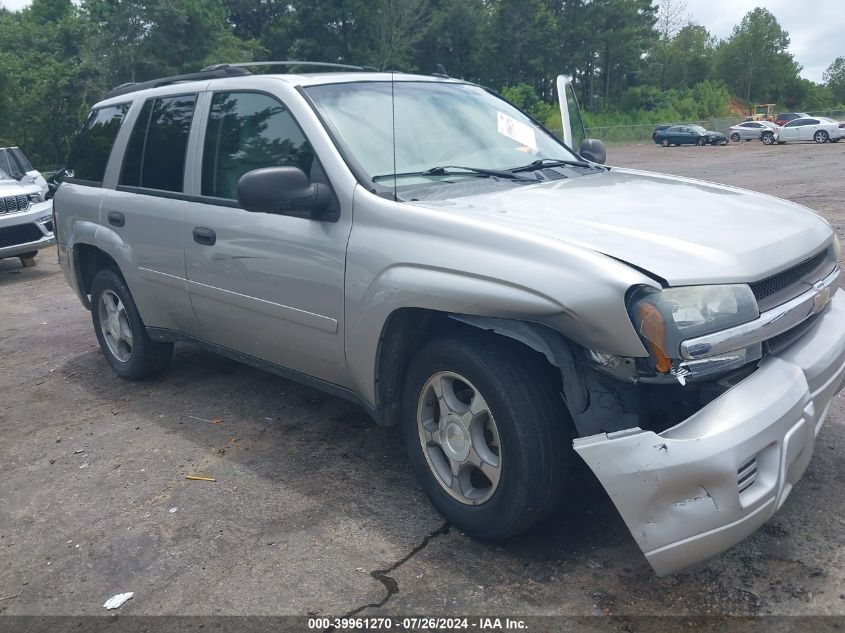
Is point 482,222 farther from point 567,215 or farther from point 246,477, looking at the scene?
point 246,477

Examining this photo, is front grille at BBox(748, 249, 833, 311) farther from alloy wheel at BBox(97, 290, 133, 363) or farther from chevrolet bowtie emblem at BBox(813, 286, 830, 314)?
alloy wheel at BBox(97, 290, 133, 363)

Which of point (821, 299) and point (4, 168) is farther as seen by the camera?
point (4, 168)

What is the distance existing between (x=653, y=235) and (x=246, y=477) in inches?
89.1

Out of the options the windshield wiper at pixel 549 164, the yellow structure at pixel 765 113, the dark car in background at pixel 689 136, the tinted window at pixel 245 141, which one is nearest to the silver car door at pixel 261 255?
the tinted window at pixel 245 141

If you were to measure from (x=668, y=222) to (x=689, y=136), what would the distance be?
43539mm

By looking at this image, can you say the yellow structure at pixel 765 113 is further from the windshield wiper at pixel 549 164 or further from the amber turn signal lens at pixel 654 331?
the amber turn signal lens at pixel 654 331

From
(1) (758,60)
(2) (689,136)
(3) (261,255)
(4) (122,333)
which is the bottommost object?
(4) (122,333)

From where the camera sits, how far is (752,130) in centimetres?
4284

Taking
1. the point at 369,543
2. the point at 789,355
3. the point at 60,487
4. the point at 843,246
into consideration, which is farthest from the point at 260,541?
the point at 843,246

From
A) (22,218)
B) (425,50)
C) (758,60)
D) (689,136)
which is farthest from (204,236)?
(758,60)

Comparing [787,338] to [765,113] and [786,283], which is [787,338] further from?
[765,113]

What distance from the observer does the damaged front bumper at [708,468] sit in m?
2.38

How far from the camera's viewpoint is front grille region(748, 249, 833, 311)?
8.88 feet

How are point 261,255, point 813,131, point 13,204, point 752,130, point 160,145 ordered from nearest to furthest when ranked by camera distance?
point 261,255 < point 160,145 < point 13,204 < point 813,131 < point 752,130
